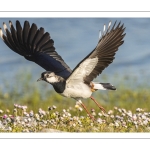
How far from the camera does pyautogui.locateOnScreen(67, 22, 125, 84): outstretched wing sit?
513cm

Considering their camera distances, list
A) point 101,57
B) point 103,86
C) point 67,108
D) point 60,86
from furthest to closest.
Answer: point 67,108
point 103,86
point 60,86
point 101,57

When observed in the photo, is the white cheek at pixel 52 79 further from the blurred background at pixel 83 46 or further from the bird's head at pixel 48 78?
the blurred background at pixel 83 46

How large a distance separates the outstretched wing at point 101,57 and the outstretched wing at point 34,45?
319mm

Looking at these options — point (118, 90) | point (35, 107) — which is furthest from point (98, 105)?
point (35, 107)

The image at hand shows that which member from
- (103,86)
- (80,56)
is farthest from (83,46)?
(103,86)

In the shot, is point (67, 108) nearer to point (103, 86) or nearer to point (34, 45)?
point (103, 86)

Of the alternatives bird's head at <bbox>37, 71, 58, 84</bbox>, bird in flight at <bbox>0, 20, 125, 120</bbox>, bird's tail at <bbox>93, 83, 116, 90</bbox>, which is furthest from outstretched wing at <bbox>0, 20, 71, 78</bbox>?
bird's tail at <bbox>93, 83, 116, 90</bbox>

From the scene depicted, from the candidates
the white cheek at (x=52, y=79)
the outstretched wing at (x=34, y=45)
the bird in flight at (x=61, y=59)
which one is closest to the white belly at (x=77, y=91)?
the bird in flight at (x=61, y=59)

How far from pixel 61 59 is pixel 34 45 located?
0.32 metres

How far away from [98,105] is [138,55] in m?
0.64

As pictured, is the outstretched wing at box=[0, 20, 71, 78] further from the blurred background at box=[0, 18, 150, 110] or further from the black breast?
the black breast

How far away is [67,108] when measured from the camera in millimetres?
5711

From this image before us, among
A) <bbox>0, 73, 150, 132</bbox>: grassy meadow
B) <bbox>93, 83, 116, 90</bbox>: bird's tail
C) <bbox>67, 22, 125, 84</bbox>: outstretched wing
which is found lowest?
<bbox>0, 73, 150, 132</bbox>: grassy meadow
